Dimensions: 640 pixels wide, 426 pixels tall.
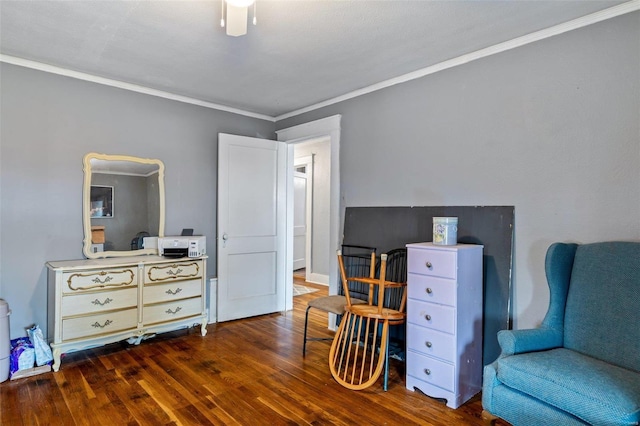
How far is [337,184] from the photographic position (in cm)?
383

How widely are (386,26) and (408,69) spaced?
784mm

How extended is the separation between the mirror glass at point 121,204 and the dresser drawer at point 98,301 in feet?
1.61

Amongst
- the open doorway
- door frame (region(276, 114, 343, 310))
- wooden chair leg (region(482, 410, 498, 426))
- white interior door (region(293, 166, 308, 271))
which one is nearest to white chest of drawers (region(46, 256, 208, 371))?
door frame (region(276, 114, 343, 310))

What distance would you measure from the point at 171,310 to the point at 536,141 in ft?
10.9

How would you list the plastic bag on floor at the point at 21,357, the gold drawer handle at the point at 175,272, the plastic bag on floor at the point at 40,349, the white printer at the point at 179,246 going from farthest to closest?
the white printer at the point at 179,246
the gold drawer handle at the point at 175,272
the plastic bag on floor at the point at 40,349
the plastic bag on floor at the point at 21,357

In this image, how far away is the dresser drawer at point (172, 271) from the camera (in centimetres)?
330

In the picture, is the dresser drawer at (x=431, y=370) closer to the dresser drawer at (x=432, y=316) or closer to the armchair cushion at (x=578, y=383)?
the dresser drawer at (x=432, y=316)

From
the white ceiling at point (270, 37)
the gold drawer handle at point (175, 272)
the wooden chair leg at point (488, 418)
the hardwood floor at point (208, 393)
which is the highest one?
the white ceiling at point (270, 37)

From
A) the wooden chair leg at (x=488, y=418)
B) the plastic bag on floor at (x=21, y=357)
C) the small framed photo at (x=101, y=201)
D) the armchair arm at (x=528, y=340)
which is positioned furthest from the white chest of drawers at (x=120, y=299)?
the armchair arm at (x=528, y=340)

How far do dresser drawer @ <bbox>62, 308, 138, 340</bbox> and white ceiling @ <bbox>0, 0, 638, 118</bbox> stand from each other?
6.86 ft

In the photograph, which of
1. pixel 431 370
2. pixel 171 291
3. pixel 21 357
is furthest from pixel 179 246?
pixel 431 370

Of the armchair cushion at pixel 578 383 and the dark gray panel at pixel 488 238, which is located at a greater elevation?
the dark gray panel at pixel 488 238

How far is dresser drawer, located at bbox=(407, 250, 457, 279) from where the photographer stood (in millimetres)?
2332

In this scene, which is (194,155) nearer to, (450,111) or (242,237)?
(242,237)
